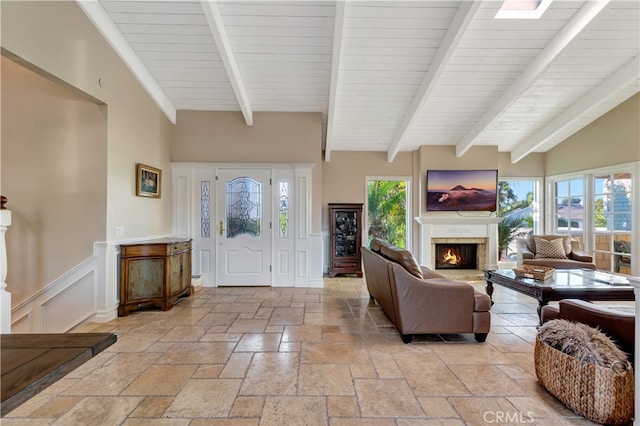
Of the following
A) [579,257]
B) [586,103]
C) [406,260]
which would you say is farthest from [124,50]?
[579,257]

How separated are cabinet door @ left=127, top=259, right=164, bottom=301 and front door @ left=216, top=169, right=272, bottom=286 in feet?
4.63

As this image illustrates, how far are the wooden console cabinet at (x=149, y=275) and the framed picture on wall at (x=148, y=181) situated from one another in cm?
87

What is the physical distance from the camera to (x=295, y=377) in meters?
2.44

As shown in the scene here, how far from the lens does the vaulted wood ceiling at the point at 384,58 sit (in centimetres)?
357

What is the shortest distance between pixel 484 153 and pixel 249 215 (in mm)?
5202

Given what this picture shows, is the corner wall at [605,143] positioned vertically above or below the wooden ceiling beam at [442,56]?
below

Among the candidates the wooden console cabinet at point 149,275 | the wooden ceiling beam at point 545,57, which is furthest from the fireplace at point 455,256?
the wooden console cabinet at point 149,275

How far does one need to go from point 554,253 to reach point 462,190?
201 cm

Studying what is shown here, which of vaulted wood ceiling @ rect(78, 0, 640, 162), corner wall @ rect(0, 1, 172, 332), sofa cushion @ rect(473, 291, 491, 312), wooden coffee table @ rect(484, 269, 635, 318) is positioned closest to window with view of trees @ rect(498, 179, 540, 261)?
vaulted wood ceiling @ rect(78, 0, 640, 162)

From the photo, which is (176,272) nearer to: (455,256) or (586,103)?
(455,256)

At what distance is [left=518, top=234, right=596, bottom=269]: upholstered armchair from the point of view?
17.6ft

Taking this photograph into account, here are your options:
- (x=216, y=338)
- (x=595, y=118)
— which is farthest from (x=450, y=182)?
(x=216, y=338)

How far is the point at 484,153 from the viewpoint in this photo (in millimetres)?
6754

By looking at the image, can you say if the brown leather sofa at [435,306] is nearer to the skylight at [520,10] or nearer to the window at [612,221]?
the skylight at [520,10]
